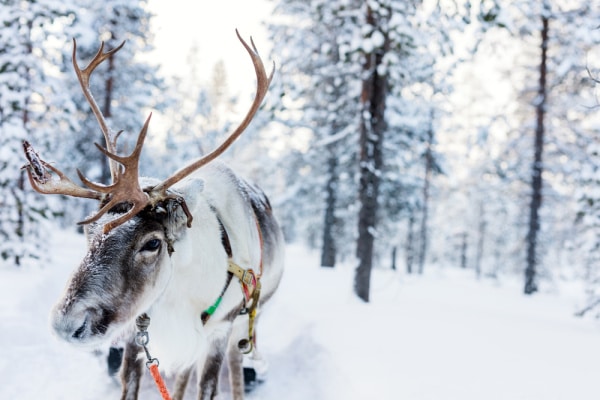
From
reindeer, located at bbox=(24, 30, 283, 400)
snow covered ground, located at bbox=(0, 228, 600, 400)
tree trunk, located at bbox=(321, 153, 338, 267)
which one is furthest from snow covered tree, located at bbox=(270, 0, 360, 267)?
reindeer, located at bbox=(24, 30, 283, 400)

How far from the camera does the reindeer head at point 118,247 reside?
212 cm

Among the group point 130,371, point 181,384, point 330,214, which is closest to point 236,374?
point 181,384

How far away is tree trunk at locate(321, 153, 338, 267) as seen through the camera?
15.9 meters

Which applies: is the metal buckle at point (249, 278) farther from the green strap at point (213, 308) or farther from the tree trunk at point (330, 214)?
the tree trunk at point (330, 214)

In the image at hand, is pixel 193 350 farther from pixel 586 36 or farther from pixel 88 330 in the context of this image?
pixel 586 36

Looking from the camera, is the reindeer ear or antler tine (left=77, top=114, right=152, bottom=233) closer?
antler tine (left=77, top=114, right=152, bottom=233)

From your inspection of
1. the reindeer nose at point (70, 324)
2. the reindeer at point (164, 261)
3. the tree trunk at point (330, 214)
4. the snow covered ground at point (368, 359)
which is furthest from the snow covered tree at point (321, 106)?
the reindeer nose at point (70, 324)

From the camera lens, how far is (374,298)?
28.8 feet

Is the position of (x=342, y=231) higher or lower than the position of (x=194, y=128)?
lower

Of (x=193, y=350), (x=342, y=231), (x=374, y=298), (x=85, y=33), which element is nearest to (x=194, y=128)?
(x=342, y=231)

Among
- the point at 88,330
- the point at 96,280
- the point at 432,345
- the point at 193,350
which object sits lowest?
the point at 432,345

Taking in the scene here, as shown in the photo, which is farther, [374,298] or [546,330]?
[374,298]

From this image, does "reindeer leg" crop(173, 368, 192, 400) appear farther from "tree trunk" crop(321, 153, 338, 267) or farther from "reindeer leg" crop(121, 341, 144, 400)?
"tree trunk" crop(321, 153, 338, 267)

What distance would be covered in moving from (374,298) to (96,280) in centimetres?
723
